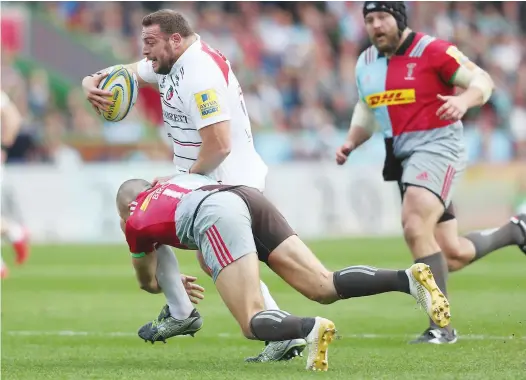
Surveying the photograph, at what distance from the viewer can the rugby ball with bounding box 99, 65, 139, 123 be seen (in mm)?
7719

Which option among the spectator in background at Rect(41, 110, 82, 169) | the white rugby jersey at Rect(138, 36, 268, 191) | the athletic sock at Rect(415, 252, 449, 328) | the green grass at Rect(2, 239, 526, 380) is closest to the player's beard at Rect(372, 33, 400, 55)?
the white rugby jersey at Rect(138, 36, 268, 191)

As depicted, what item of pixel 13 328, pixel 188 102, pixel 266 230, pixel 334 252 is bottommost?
pixel 334 252

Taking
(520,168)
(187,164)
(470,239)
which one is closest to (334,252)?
(520,168)

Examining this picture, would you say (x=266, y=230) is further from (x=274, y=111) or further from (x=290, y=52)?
(x=290, y=52)

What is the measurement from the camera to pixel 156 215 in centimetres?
667

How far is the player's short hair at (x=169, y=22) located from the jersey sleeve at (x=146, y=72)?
51cm

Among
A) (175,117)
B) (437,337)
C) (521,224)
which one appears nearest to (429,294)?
(437,337)

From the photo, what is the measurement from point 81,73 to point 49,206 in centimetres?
535

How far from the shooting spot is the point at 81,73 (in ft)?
79.8

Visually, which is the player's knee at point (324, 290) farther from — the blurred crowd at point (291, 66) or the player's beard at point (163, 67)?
the blurred crowd at point (291, 66)

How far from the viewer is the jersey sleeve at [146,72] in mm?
7859

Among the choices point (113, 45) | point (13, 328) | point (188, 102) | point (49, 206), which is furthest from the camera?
point (113, 45)

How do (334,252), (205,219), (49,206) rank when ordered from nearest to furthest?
(205,219) < (334,252) < (49,206)

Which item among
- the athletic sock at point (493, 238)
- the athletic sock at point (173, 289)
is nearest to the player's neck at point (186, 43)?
the athletic sock at point (173, 289)
